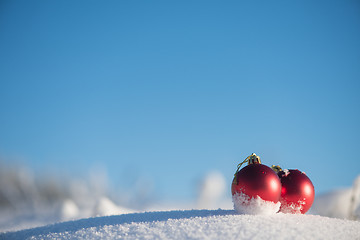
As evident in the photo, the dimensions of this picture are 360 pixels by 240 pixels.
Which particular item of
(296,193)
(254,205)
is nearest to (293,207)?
(296,193)

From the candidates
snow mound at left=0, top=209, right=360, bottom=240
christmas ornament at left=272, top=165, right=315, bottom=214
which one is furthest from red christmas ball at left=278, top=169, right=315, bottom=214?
snow mound at left=0, top=209, right=360, bottom=240

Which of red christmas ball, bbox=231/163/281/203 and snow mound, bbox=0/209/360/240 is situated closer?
snow mound, bbox=0/209/360/240

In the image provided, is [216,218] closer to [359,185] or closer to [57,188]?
[359,185]

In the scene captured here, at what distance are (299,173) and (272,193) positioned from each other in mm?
382

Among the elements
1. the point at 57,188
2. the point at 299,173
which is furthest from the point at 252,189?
the point at 57,188

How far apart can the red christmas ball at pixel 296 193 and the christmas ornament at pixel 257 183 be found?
0.65 ft

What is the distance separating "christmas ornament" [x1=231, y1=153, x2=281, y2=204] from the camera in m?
1.82

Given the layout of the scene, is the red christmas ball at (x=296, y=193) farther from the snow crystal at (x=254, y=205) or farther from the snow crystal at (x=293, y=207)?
the snow crystal at (x=254, y=205)

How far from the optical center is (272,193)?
1.84 metres

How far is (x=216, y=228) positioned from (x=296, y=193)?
0.70 metres

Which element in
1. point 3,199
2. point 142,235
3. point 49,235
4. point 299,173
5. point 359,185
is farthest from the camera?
point 3,199

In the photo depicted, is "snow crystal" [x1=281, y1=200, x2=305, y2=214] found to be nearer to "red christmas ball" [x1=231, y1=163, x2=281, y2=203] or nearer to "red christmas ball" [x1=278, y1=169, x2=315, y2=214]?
"red christmas ball" [x1=278, y1=169, x2=315, y2=214]

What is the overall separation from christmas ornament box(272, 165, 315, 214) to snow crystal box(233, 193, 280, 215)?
166 mm

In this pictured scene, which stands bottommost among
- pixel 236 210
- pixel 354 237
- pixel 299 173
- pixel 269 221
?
pixel 354 237
